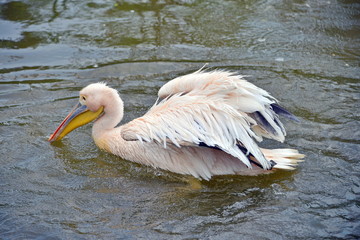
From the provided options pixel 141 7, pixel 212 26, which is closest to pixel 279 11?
pixel 212 26

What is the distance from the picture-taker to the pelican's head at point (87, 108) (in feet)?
14.4

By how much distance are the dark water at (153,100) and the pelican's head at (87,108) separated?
6.9 inches

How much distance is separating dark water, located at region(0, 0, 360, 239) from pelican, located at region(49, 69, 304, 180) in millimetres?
132

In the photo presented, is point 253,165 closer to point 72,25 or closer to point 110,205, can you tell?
point 110,205

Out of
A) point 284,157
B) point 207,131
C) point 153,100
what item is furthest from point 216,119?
point 153,100

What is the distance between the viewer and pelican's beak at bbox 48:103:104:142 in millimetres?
4430

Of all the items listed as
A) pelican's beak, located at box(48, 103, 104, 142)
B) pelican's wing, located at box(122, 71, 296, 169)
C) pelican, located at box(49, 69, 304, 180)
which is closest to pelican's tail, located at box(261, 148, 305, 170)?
pelican, located at box(49, 69, 304, 180)

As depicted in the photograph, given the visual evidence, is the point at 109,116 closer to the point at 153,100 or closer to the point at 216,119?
the point at 153,100

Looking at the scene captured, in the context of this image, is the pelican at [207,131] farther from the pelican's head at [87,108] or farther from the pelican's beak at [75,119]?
the pelican's beak at [75,119]

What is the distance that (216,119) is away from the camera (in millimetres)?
3736

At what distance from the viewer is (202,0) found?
789cm

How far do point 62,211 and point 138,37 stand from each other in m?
3.59

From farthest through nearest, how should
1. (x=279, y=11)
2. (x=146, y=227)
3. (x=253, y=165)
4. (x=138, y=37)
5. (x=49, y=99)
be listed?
1. (x=279, y=11)
2. (x=138, y=37)
3. (x=49, y=99)
4. (x=253, y=165)
5. (x=146, y=227)

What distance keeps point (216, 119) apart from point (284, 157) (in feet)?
2.20
